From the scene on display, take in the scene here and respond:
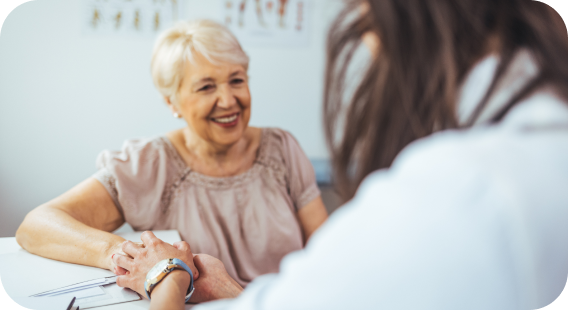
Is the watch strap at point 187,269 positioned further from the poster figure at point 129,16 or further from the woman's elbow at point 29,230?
the poster figure at point 129,16

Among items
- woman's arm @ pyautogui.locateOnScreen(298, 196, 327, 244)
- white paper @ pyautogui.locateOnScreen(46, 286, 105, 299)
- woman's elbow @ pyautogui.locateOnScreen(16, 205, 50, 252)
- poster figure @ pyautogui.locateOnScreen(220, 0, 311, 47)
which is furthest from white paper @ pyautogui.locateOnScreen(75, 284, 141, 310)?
poster figure @ pyautogui.locateOnScreen(220, 0, 311, 47)

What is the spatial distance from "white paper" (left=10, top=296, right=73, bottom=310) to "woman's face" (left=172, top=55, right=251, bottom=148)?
521 mm

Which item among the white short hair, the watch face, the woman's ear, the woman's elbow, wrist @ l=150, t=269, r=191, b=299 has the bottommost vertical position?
wrist @ l=150, t=269, r=191, b=299

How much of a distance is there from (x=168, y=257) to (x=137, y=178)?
34cm

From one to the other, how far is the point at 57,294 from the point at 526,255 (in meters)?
0.67

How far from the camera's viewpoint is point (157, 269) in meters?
0.57

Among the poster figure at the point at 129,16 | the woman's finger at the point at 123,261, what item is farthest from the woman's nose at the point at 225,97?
the woman's finger at the point at 123,261

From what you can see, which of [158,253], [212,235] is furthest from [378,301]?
[212,235]

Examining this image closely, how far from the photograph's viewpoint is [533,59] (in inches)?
13.3

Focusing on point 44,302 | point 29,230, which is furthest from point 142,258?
point 29,230

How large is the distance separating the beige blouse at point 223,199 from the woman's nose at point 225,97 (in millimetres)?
172

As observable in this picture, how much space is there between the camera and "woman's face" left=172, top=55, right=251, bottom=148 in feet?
3.09

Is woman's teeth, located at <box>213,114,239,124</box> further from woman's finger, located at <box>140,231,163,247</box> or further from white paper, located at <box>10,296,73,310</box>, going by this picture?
white paper, located at <box>10,296,73,310</box>

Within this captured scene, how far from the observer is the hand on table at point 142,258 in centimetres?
61
